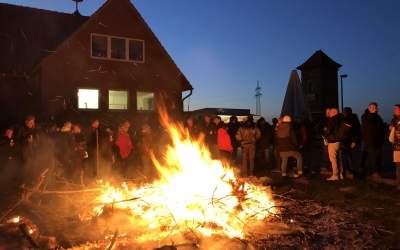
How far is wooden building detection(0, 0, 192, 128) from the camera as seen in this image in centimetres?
1872

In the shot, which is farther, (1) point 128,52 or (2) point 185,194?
(1) point 128,52

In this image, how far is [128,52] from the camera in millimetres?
20734

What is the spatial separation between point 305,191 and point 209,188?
Answer: 2.76 m

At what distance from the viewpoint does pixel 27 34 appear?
2114 cm

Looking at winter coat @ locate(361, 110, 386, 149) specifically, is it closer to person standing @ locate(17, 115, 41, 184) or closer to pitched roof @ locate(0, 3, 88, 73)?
person standing @ locate(17, 115, 41, 184)

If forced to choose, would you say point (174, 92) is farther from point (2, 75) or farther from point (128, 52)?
point (2, 75)

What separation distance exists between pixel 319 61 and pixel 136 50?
33.2 metres

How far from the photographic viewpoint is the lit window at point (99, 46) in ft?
65.0

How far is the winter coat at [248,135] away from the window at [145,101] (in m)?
11.0

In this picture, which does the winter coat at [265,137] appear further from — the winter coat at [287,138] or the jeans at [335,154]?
the jeans at [335,154]

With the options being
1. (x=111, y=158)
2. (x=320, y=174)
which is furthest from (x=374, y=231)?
(x=111, y=158)

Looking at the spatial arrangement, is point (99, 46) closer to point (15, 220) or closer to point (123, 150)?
point (123, 150)

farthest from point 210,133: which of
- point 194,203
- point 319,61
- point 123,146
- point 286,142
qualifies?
point 319,61

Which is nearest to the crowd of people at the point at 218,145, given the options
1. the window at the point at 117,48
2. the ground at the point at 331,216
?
the ground at the point at 331,216
